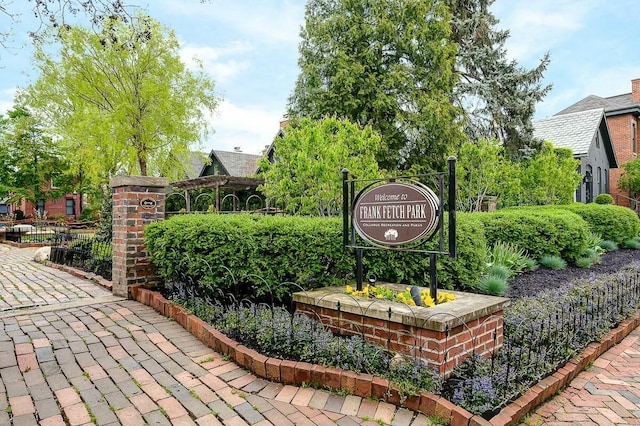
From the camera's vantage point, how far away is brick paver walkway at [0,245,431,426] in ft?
A: 8.40

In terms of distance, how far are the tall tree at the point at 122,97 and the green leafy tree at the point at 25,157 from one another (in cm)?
877

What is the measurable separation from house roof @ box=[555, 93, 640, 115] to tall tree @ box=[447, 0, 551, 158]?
10.5 metres

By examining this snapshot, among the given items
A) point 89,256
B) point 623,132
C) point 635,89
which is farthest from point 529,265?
point 635,89

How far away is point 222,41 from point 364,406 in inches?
277

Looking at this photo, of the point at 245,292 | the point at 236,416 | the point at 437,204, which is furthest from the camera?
the point at 245,292

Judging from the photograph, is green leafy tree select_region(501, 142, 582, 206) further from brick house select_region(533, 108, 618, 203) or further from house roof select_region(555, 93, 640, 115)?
house roof select_region(555, 93, 640, 115)

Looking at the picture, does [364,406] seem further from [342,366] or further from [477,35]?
[477,35]

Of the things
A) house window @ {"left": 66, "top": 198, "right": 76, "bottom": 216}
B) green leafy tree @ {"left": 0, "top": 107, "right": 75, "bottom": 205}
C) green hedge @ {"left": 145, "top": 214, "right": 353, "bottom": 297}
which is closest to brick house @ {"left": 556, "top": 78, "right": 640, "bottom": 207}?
green hedge @ {"left": 145, "top": 214, "right": 353, "bottom": 297}

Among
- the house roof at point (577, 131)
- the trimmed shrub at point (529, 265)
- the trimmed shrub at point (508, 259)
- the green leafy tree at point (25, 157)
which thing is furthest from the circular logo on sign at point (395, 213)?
the green leafy tree at point (25, 157)

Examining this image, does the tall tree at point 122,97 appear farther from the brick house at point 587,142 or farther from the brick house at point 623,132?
the brick house at point 623,132

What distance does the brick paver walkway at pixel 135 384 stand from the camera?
8.40 feet

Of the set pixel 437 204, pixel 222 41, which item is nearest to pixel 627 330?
pixel 437 204

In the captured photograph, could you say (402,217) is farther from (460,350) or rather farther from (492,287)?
(492,287)

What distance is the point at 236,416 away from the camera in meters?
2.60
